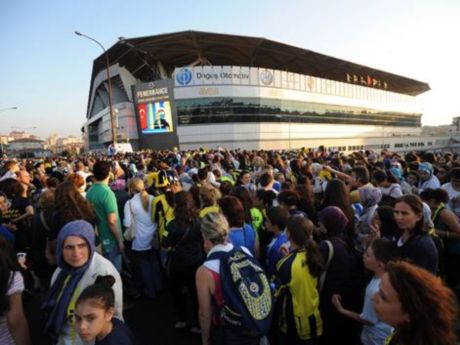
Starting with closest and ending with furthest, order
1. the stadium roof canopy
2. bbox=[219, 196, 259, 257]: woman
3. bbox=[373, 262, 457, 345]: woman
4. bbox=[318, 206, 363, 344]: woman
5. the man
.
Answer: bbox=[373, 262, 457, 345]: woman → bbox=[318, 206, 363, 344]: woman → bbox=[219, 196, 259, 257]: woman → the man → the stadium roof canopy

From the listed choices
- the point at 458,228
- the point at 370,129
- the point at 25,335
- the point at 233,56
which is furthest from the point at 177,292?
the point at 370,129

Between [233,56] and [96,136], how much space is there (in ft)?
130

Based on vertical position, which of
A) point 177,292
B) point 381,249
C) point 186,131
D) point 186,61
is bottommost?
point 177,292

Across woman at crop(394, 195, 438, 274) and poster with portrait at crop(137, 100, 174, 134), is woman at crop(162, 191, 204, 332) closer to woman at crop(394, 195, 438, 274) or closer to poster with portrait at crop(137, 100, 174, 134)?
woman at crop(394, 195, 438, 274)

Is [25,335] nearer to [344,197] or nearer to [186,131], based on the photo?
[344,197]

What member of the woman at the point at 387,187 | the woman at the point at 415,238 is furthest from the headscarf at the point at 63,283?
the woman at the point at 387,187

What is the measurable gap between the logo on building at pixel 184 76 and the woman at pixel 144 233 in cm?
3393

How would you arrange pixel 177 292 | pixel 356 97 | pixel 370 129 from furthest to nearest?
pixel 370 129 < pixel 356 97 < pixel 177 292

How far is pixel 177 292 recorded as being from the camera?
371cm

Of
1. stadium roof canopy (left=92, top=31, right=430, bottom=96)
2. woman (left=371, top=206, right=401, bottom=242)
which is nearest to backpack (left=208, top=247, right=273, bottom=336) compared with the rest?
woman (left=371, top=206, right=401, bottom=242)

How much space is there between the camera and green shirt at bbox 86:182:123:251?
399 cm

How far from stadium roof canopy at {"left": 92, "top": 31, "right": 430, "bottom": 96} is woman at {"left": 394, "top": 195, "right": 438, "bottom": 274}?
34474mm

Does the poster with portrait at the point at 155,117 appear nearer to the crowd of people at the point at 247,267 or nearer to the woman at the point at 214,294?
the crowd of people at the point at 247,267

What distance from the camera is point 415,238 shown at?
265 centimetres
